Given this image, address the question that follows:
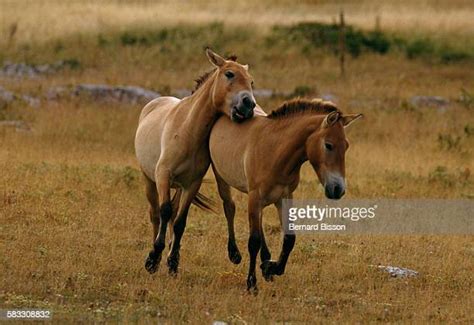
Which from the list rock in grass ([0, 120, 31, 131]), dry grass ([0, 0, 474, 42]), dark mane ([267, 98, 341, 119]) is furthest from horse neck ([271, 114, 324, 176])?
dry grass ([0, 0, 474, 42])

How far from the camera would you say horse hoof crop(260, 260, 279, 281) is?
11.9 m

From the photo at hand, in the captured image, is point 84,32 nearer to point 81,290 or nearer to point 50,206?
point 50,206

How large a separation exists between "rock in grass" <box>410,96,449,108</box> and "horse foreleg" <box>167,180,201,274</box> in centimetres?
1664

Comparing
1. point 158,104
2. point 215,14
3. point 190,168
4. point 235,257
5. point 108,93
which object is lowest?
point 215,14

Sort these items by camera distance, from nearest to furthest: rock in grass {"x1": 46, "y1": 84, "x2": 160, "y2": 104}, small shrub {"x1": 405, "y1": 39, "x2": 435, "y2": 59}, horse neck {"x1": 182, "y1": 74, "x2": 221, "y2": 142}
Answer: horse neck {"x1": 182, "y1": 74, "x2": 221, "y2": 142} < rock in grass {"x1": 46, "y1": 84, "x2": 160, "y2": 104} < small shrub {"x1": 405, "y1": 39, "x2": 435, "y2": 59}

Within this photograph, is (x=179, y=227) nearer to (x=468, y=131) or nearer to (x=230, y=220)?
(x=230, y=220)

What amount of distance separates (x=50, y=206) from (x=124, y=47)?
2204 cm

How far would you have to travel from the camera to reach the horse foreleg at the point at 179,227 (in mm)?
12641

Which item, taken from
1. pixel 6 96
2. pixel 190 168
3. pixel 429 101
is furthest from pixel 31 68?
pixel 190 168

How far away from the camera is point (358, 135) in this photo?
83.3 ft

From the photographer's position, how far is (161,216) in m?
12.8

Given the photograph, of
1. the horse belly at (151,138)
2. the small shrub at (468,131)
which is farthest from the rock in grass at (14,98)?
the horse belly at (151,138)

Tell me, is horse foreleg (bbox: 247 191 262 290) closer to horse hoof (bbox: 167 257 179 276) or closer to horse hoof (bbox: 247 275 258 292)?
horse hoof (bbox: 247 275 258 292)

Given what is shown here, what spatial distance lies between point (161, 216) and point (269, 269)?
1.58 meters
